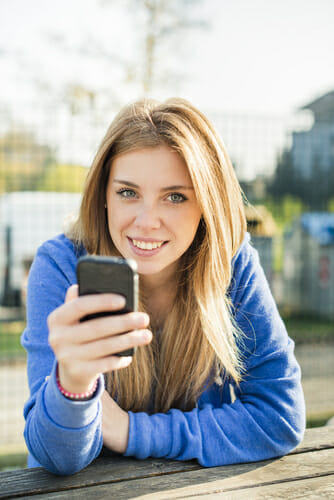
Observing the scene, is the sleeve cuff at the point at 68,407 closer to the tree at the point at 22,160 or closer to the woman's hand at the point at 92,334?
the woman's hand at the point at 92,334

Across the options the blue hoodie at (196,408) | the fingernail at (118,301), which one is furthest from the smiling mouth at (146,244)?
the fingernail at (118,301)

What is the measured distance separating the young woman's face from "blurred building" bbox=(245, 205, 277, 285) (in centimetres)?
331

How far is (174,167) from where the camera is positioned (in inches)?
53.9

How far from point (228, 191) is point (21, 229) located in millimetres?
4355

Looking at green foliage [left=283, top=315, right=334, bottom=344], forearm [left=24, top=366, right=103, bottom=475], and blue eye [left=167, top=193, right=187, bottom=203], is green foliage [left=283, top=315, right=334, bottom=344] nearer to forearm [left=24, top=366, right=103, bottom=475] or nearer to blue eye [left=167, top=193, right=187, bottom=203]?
blue eye [left=167, top=193, right=187, bottom=203]

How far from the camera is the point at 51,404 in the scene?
99cm

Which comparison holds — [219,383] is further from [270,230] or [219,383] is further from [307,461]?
[270,230]

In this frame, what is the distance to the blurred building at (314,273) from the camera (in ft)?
21.4

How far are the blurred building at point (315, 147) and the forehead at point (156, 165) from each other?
3.58m

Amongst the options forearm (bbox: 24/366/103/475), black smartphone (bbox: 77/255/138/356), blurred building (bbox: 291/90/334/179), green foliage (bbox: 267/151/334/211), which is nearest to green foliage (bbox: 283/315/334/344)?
green foliage (bbox: 267/151/334/211)

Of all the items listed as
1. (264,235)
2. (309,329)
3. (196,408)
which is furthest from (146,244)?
(309,329)

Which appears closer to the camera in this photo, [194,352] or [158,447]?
[158,447]

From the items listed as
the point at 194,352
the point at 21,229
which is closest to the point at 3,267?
the point at 21,229

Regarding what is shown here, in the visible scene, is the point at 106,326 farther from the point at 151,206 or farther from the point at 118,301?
the point at 151,206
